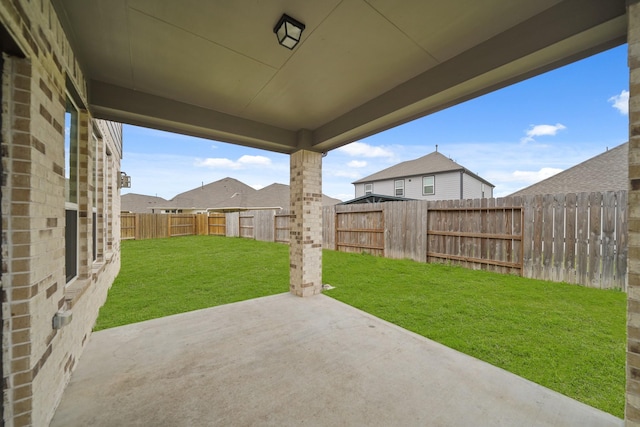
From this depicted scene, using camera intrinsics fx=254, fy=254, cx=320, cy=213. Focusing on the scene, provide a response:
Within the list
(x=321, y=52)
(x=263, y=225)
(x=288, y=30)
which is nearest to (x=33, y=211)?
(x=288, y=30)

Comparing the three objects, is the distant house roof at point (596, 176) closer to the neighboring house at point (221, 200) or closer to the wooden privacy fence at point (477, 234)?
the wooden privacy fence at point (477, 234)

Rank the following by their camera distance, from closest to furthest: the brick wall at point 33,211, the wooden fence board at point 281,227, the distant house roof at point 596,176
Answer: the brick wall at point 33,211, the distant house roof at point 596,176, the wooden fence board at point 281,227

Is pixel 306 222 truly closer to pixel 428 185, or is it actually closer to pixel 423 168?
pixel 428 185

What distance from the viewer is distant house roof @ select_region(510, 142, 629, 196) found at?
831 cm

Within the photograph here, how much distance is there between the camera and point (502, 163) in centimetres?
1958

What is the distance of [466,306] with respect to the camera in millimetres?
3953

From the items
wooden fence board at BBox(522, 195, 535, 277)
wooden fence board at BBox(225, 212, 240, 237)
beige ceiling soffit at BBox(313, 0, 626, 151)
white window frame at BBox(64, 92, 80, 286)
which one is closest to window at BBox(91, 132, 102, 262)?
white window frame at BBox(64, 92, 80, 286)

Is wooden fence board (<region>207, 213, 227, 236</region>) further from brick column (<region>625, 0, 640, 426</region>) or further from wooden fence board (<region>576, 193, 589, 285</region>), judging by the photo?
brick column (<region>625, 0, 640, 426</region>)

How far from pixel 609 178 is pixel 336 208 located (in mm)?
9201

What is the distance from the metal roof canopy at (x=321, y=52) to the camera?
176 centimetres

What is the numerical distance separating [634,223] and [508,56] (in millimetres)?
1434

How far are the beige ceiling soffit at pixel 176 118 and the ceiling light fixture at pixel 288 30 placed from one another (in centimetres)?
184

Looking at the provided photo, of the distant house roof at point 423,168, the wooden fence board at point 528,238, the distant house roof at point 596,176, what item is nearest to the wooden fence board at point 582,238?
the wooden fence board at point 528,238

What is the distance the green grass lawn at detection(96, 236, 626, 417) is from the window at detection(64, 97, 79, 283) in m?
1.23
